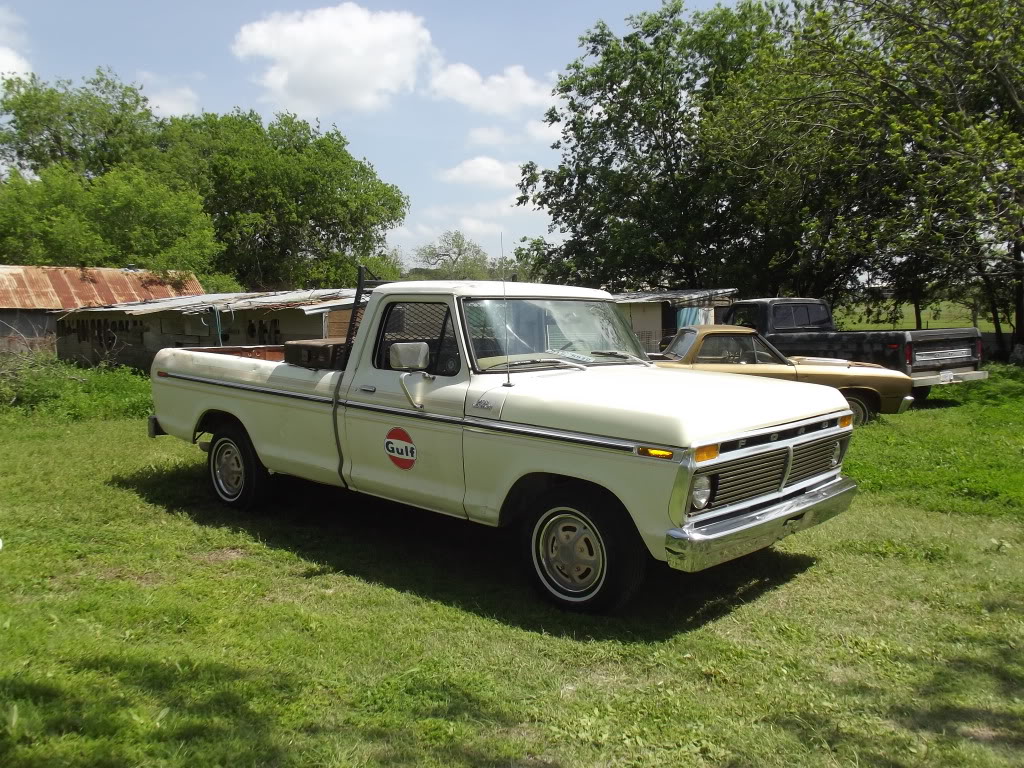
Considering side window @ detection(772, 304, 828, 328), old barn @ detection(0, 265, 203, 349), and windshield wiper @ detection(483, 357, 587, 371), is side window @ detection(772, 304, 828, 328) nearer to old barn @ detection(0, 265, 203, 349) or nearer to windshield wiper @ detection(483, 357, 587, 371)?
windshield wiper @ detection(483, 357, 587, 371)

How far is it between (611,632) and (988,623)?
2.15 metres

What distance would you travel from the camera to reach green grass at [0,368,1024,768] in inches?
126

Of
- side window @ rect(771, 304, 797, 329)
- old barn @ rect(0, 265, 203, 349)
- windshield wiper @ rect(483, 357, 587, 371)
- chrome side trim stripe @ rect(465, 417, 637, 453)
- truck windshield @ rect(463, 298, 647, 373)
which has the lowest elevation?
chrome side trim stripe @ rect(465, 417, 637, 453)

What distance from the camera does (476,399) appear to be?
16.3 feet

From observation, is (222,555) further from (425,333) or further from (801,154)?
(801,154)

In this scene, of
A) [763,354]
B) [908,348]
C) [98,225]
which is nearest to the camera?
[763,354]

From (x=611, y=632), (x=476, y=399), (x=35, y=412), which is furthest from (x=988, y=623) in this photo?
(x=35, y=412)

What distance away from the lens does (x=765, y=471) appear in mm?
4574

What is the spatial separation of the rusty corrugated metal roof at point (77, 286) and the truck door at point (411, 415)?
66.1 ft

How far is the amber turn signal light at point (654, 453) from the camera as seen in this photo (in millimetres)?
4098

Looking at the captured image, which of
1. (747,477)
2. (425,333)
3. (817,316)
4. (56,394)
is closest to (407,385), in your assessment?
(425,333)

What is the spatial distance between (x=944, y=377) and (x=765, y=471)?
875cm

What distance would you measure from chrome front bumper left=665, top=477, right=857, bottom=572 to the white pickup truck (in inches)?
0.5

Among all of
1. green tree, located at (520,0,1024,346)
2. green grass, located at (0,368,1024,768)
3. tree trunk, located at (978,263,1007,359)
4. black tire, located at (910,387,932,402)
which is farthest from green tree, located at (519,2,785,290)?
green grass, located at (0,368,1024,768)
